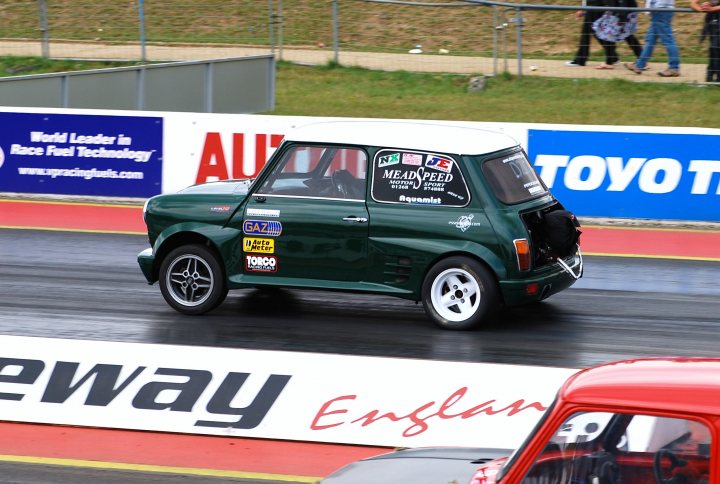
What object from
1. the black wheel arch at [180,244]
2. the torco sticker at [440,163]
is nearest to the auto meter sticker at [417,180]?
the torco sticker at [440,163]

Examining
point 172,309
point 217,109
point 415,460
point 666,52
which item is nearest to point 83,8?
point 217,109

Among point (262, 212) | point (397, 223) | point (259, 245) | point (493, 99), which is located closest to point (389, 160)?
point (397, 223)

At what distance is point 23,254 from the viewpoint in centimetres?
1388

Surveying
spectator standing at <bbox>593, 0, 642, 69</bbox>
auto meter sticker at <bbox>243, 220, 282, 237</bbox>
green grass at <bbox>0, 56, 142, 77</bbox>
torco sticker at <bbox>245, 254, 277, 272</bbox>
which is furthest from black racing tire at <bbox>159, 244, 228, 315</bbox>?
green grass at <bbox>0, 56, 142, 77</bbox>

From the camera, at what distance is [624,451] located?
→ 4039 millimetres

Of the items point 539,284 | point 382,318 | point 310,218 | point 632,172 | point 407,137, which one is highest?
point 407,137

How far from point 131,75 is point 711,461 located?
1929cm

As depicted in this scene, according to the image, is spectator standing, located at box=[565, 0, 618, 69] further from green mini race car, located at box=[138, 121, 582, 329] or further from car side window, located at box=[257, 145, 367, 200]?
car side window, located at box=[257, 145, 367, 200]

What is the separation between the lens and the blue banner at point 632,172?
15016 mm

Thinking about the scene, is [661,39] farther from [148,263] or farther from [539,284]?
[148,263]

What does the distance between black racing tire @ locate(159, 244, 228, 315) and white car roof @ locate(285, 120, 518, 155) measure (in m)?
1.37

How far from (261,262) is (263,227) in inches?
12.8

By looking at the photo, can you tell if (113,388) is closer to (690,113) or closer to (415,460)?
(415,460)

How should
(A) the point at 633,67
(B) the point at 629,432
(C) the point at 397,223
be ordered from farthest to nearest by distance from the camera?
(A) the point at 633,67, (C) the point at 397,223, (B) the point at 629,432
